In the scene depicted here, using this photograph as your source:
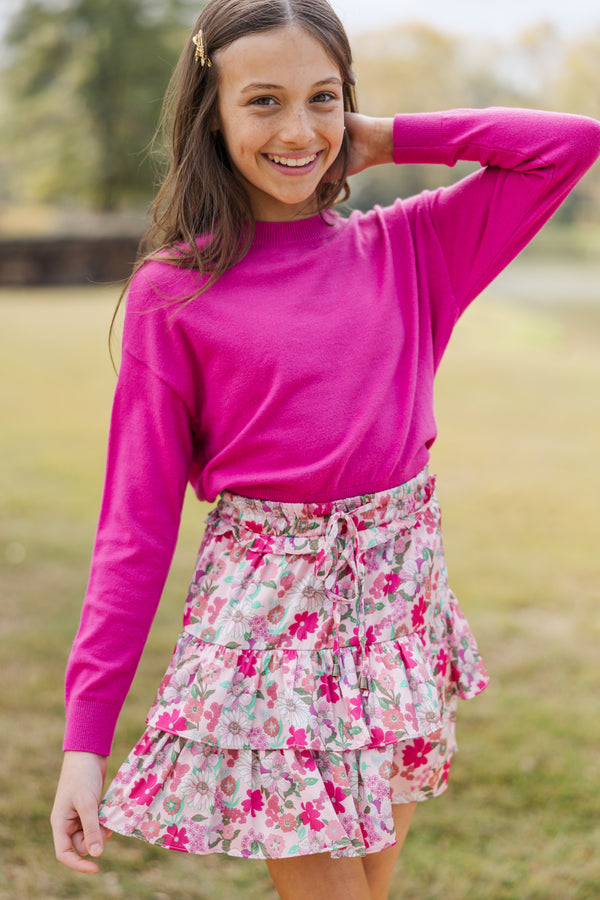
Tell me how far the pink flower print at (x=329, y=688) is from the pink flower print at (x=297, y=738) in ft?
0.22

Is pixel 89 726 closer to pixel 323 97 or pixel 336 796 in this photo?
pixel 336 796

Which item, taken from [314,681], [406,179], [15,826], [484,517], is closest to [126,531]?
[314,681]

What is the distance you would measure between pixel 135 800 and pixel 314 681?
0.33 meters

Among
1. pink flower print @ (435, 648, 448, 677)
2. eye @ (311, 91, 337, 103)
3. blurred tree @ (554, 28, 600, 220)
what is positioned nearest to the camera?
eye @ (311, 91, 337, 103)

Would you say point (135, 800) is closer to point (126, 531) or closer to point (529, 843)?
point (126, 531)

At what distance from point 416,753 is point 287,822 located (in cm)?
25

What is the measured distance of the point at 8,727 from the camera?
3.56m

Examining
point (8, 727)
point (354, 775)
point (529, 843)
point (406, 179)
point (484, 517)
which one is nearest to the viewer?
point (354, 775)

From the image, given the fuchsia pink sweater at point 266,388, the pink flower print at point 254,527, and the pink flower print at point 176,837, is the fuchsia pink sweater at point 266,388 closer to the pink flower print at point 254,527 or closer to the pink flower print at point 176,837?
the pink flower print at point 254,527

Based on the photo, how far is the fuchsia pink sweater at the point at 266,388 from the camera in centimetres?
160

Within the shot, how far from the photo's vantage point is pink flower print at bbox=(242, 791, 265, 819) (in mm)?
1558

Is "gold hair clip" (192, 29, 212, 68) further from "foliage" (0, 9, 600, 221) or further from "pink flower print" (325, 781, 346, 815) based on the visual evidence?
"foliage" (0, 9, 600, 221)

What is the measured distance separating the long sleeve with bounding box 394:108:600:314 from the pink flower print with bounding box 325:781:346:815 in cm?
83

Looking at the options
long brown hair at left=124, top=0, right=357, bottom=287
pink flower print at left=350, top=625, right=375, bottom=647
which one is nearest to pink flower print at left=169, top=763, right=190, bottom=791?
pink flower print at left=350, top=625, right=375, bottom=647
